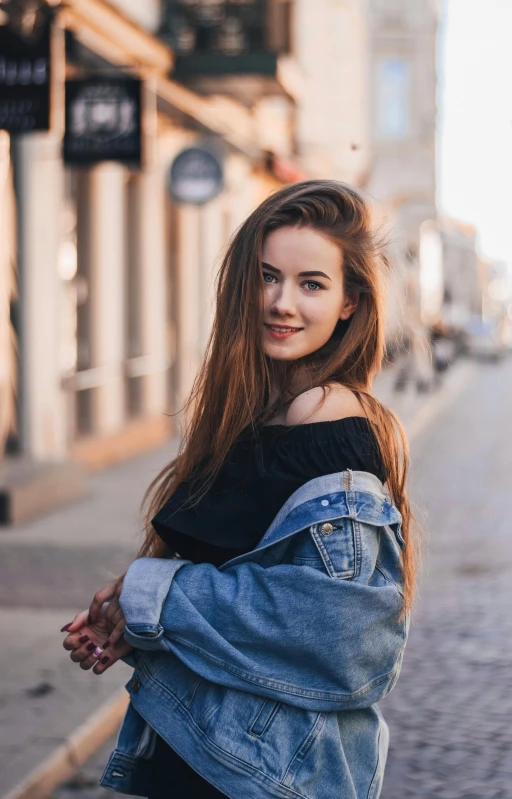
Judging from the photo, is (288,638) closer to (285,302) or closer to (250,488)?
(250,488)

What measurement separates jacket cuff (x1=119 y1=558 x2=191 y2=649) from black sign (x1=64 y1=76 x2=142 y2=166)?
9115mm

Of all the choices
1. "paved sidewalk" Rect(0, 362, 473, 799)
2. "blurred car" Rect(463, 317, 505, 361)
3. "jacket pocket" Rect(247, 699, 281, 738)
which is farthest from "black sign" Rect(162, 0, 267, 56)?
"blurred car" Rect(463, 317, 505, 361)

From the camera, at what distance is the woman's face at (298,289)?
2051 millimetres

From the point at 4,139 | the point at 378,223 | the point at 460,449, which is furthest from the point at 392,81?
the point at 378,223

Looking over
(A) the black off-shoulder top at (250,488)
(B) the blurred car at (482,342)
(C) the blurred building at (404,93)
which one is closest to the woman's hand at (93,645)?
(A) the black off-shoulder top at (250,488)

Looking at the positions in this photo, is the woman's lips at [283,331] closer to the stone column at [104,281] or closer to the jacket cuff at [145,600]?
the jacket cuff at [145,600]

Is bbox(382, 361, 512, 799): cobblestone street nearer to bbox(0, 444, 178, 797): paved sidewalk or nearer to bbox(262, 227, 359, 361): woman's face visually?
bbox(262, 227, 359, 361): woman's face

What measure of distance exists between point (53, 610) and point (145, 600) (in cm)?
461

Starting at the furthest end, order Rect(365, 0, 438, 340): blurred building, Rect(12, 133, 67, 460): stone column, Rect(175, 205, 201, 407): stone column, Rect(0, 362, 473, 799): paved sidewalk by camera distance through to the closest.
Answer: Rect(365, 0, 438, 340): blurred building < Rect(175, 205, 201, 407): stone column < Rect(12, 133, 67, 460): stone column < Rect(0, 362, 473, 799): paved sidewalk

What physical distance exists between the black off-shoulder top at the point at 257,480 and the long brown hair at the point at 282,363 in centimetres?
3

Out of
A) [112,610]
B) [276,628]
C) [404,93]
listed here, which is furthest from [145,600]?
[404,93]

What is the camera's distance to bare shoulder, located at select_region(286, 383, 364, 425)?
6.61 ft

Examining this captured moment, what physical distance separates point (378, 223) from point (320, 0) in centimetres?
2846

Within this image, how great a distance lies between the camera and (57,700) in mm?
4738
